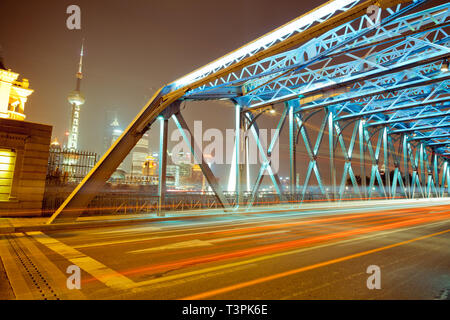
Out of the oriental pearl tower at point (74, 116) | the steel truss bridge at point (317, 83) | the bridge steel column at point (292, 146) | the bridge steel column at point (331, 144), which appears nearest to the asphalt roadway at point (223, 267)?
the steel truss bridge at point (317, 83)

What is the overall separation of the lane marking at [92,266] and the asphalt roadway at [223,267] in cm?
2

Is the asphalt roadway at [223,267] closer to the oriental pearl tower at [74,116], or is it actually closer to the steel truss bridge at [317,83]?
the steel truss bridge at [317,83]

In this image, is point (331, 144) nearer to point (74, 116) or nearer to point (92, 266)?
point (92, 266)

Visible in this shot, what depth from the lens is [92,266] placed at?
4.83 metres

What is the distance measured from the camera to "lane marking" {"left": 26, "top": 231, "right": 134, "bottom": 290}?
156 inches

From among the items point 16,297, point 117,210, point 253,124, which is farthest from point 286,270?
point 253,124

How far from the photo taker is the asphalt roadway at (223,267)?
3.65 m

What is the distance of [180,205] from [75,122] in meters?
121

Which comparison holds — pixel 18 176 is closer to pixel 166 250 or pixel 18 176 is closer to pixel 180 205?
pixel 180 205

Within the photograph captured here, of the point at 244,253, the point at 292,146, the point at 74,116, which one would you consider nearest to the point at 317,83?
the point at 292,146

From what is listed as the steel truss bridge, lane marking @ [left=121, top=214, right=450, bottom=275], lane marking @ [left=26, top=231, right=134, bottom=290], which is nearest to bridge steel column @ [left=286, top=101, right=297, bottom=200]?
the steel truss bridge

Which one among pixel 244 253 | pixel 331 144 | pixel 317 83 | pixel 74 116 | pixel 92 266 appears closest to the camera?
pixel 92 266

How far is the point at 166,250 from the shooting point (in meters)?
6.24

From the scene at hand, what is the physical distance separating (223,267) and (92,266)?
2.51 m
